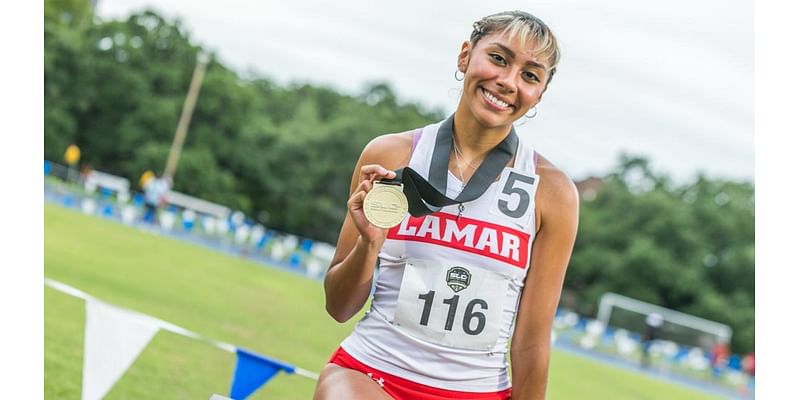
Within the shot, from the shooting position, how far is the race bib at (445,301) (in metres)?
2.69

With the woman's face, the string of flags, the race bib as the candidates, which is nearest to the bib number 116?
the race bib

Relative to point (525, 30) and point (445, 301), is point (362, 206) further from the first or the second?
point (525, 30)

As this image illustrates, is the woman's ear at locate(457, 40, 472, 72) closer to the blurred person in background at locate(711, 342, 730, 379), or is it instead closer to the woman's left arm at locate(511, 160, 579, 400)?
the woman's left arm at locate(511, 160, 579, 400)

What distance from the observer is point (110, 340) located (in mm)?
4562

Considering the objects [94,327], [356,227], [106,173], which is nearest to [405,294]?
[356,227]

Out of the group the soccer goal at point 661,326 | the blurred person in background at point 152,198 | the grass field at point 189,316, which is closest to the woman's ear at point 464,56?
the grass field at point 189,316

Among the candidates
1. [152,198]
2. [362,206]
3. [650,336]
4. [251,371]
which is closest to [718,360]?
[650,336]

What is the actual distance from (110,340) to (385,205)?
2.43 meters

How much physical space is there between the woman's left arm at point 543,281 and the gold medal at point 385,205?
424mm

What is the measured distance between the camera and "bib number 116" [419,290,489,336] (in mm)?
2684
